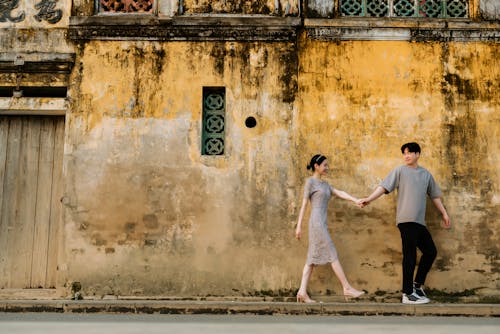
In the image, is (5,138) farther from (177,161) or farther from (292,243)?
(292,243)

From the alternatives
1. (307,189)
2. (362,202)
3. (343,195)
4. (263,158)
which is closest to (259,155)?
(263,158)

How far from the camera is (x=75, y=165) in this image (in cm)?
855

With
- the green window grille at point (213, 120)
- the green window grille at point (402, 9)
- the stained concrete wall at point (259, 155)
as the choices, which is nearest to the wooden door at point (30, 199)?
the stained concrete wall at point (259, 155)

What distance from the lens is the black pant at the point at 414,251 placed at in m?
7.72

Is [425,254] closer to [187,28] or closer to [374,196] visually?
[374,196]

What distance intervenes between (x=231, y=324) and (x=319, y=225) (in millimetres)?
2035

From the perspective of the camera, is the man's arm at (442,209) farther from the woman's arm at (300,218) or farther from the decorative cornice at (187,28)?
the decorative cornice at (187,28)

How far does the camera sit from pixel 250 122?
865 centimetres

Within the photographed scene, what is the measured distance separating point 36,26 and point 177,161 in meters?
2.78

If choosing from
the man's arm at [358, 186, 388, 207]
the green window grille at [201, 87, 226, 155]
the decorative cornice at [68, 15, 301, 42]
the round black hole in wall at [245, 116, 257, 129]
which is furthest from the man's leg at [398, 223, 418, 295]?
the decorative cornice at [68, 15, 301, 42]

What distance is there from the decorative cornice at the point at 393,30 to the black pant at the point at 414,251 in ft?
8.70

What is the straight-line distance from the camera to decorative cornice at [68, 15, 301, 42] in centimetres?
870

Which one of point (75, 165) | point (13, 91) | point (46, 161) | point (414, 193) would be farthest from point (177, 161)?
point (414, 193)

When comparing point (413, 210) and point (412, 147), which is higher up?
point (412, 147)
